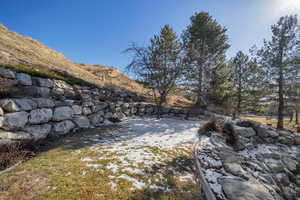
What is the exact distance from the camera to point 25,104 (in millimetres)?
3375

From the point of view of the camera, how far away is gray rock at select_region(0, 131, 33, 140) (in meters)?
2.72

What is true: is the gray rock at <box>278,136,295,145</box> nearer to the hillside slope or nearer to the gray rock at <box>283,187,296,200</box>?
the gray rock at <box>283,187,296,200</box>

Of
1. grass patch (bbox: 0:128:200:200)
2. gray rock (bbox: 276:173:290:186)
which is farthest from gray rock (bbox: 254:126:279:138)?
grass patch (bbox: 0:128:200:200)

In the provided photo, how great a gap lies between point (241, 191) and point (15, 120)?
5.41 metres

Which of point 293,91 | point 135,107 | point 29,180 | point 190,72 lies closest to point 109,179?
point 29,180

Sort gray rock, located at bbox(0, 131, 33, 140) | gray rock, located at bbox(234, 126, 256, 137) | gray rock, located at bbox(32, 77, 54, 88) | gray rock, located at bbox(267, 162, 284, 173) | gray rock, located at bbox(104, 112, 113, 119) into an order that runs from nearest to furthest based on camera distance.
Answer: gray rock, located at bbox(0, 131, 33, 140)
gray rock, located at bbox(267, 162, 284, 173)
gray rock, located at bbox(32, 77, 54, 88)
gray rock, located at bbox(234, 126, 256, 137)
gray rock, located at bbox(104, 112, 113, 119)

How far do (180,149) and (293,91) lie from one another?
1071 centimetres

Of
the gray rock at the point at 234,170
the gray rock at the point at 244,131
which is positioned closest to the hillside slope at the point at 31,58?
the gray rock at the point at 234,170

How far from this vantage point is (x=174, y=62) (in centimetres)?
784

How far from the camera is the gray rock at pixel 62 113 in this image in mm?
4061

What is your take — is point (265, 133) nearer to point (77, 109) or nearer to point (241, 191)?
point (241, 191)

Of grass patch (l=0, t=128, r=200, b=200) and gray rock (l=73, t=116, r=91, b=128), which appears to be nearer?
grass patch (l=0, t=128, r=200, b=200)

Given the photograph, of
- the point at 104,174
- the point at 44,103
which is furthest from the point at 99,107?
the point at 104,174

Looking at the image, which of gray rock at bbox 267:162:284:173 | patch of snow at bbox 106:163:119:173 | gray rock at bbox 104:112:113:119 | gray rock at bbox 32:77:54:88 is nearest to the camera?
patch of snow at bbox 106:163:119:173
